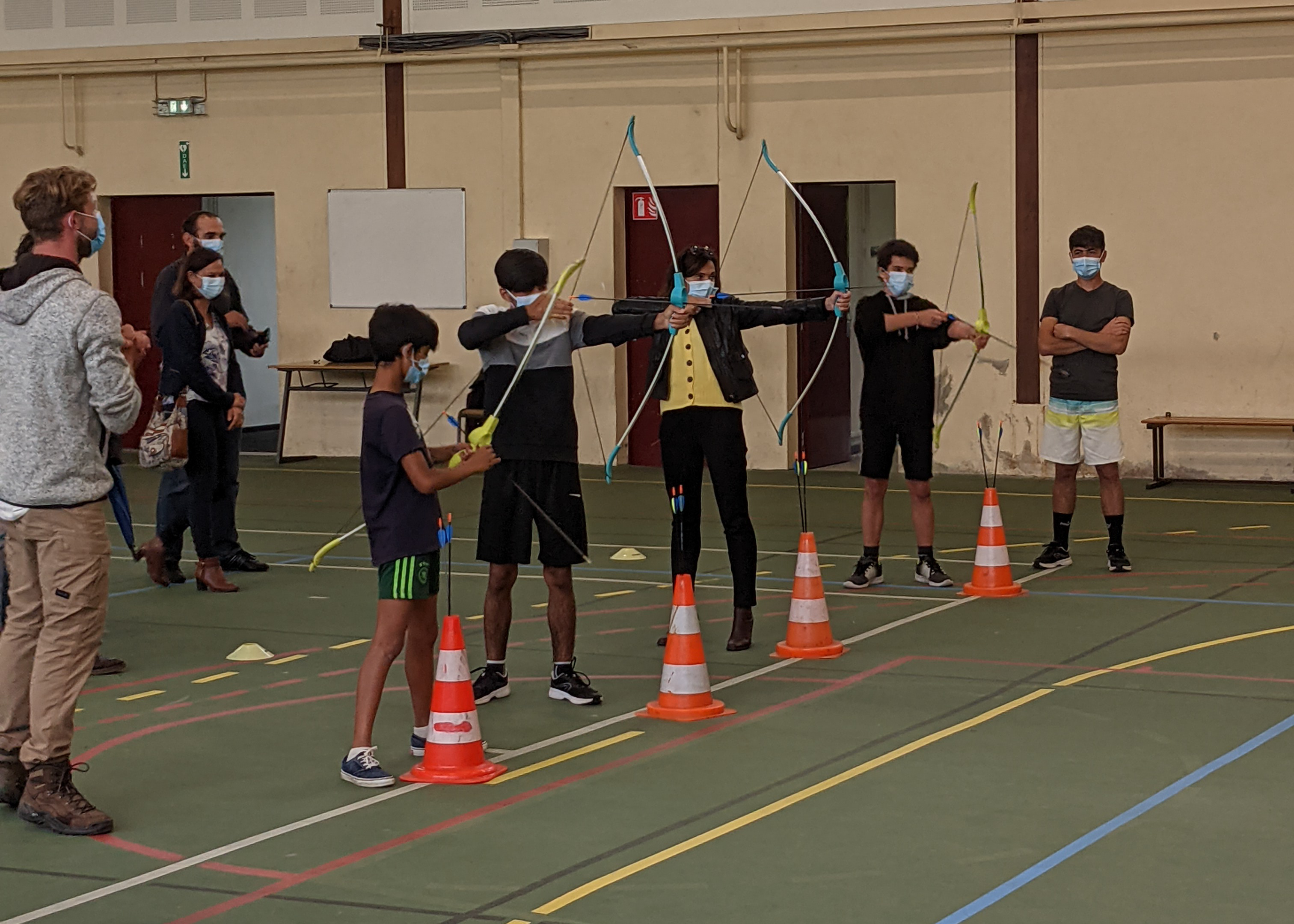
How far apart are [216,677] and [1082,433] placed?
15.7 feet

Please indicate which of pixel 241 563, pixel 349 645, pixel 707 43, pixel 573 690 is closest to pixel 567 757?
pixel 573 690

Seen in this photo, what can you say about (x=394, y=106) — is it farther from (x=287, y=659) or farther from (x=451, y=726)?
(x=451, y=726)

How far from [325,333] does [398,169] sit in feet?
5.71

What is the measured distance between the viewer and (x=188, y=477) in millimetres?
9047

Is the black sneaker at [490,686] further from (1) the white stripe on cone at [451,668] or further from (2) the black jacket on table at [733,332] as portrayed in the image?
(2) the black jacket on table at [733,332]

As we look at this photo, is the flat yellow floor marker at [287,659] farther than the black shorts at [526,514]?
Yes

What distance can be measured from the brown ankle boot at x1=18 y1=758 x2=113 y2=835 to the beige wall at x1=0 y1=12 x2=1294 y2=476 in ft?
32.1

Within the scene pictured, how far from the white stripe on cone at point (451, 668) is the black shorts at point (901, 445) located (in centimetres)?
380

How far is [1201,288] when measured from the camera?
535 inches

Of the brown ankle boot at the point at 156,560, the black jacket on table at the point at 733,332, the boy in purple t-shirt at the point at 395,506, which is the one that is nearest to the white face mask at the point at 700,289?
the black jacket on table at the point at 733,332

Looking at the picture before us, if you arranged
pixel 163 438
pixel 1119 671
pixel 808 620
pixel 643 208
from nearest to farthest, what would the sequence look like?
pixel 1119 671 → pixel 808 620 → pixel 163 438 → pixel 643 208

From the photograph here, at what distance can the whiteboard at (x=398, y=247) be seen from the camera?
51.8 ft

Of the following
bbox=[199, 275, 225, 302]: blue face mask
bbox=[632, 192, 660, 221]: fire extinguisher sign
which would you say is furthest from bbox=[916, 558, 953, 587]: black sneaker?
bbox=[632, 192, 660, 221]: fire extinguisher sign

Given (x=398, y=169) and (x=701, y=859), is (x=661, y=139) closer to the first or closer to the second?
(x=398, y=169)
